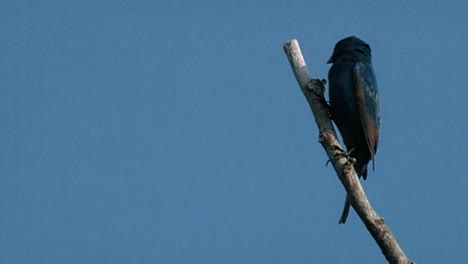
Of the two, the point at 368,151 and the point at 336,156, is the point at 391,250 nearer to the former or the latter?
the point at 336,156

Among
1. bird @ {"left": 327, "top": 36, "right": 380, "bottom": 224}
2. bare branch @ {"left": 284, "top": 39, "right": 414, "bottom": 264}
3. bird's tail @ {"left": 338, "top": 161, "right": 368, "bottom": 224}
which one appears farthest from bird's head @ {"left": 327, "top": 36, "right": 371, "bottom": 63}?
bird's tail @ {"left": 338, "top": 161, "right": 368, "bottom": 224}

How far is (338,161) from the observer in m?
5.68

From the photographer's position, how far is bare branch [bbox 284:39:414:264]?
5352 mm

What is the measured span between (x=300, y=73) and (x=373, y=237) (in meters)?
1.58

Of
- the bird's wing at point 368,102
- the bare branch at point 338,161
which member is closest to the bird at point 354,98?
the bird's wing at point 368,102

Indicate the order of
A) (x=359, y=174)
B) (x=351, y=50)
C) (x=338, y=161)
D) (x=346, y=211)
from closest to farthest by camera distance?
(x=338, y=161) → (x=346, y=211) → (x=351, y=50) → (x=359, y=174)

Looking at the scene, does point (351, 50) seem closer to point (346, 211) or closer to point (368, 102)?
point (368, 102)

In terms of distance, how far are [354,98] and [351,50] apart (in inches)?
20.3

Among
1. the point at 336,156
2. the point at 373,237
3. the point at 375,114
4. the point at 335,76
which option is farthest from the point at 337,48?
the point at 373,237

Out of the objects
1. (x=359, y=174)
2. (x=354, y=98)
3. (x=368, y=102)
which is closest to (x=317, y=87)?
(x=354, y=98)

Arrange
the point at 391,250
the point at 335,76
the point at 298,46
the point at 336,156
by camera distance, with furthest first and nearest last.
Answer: the point at 335,76
the point at 298,46
the point at 336,156
the point at 391,250

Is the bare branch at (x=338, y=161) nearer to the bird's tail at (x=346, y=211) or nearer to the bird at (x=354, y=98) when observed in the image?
the bird at (x=354, y=98)

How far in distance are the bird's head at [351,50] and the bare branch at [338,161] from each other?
80 centimetres

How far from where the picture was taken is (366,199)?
5.54m
